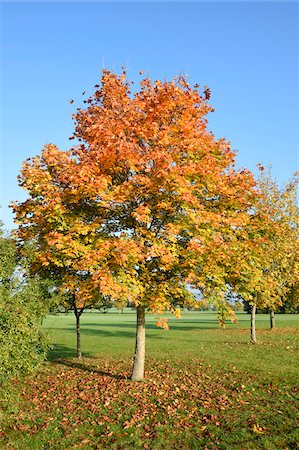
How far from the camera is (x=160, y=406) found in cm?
1282

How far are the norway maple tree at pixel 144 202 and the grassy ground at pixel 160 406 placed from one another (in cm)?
255

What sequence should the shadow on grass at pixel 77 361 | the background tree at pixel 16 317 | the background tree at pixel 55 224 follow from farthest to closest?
the shadow on grass at pixel 77 361, the background tree at pixel 55 224, the background tree at pixel 16 317

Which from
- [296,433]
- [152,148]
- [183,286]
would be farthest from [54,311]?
[296,433]

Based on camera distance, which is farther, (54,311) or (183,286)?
(54,311)

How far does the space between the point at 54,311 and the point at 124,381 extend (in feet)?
14.1

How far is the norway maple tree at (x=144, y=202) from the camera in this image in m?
13.6

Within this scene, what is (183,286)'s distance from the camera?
1485cm

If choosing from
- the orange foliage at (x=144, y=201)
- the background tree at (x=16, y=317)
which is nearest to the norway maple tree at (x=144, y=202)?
the orange foliage at (x=144, y=201)

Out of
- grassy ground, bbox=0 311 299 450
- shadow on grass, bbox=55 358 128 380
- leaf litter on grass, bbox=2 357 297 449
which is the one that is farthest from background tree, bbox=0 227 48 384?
shadow on grass, bbox=55 358 128 380

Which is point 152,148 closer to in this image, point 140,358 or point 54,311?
point 54,311

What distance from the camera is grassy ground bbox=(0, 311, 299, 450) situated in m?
10.1

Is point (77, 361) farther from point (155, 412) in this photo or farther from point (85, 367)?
point (155, 412)

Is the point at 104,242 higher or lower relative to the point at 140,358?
higher

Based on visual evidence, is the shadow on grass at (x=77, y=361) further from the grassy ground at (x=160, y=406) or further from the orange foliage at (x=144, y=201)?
the orange foliage at (x=144, y=201)
